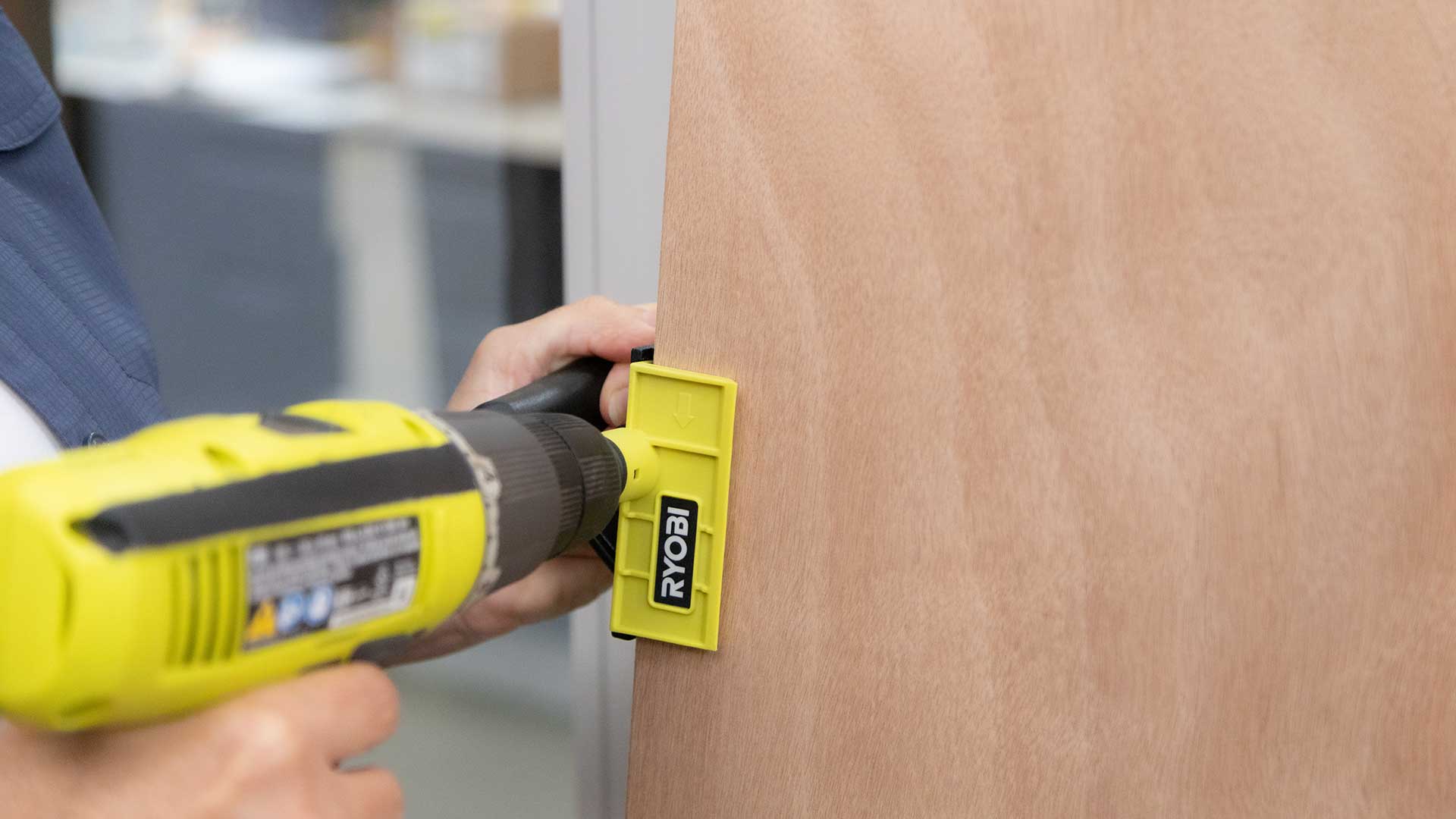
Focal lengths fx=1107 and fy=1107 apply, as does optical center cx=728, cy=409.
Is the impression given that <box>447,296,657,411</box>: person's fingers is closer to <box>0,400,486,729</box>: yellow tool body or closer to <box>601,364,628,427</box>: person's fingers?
<box>601,364,628,427</box>: person's fingers

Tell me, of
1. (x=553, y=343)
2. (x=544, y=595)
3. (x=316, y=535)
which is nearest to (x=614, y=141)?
(x=553, y=343)

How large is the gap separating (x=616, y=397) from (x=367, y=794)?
227 mm

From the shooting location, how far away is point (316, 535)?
0.34 meters

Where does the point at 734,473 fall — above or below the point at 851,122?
below

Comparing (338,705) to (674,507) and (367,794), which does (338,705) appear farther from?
(674,507)

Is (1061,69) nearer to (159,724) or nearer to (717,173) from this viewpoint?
(717,173)

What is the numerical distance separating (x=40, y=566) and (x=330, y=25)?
5.06ft

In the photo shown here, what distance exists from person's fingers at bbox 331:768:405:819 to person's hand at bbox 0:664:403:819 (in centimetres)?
2

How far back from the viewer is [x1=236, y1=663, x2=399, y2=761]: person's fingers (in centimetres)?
35

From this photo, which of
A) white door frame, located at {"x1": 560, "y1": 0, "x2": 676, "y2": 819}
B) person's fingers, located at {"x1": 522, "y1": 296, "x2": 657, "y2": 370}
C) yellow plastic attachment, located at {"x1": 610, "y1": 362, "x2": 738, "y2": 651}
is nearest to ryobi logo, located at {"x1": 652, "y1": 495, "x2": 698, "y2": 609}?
yellow plastic attachment, located at {"x1": 610, "y1": 362, "x2": 738, "y2": 651}

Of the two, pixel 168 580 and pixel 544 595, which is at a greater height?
pixel 168 580

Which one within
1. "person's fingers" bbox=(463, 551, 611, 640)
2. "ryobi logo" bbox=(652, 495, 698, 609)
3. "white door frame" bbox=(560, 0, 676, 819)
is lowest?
"person's fingers" bbox=(463, 551, 611, 640)

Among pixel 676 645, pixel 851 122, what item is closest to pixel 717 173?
pixel 851 122

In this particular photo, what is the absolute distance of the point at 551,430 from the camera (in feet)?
1.48
